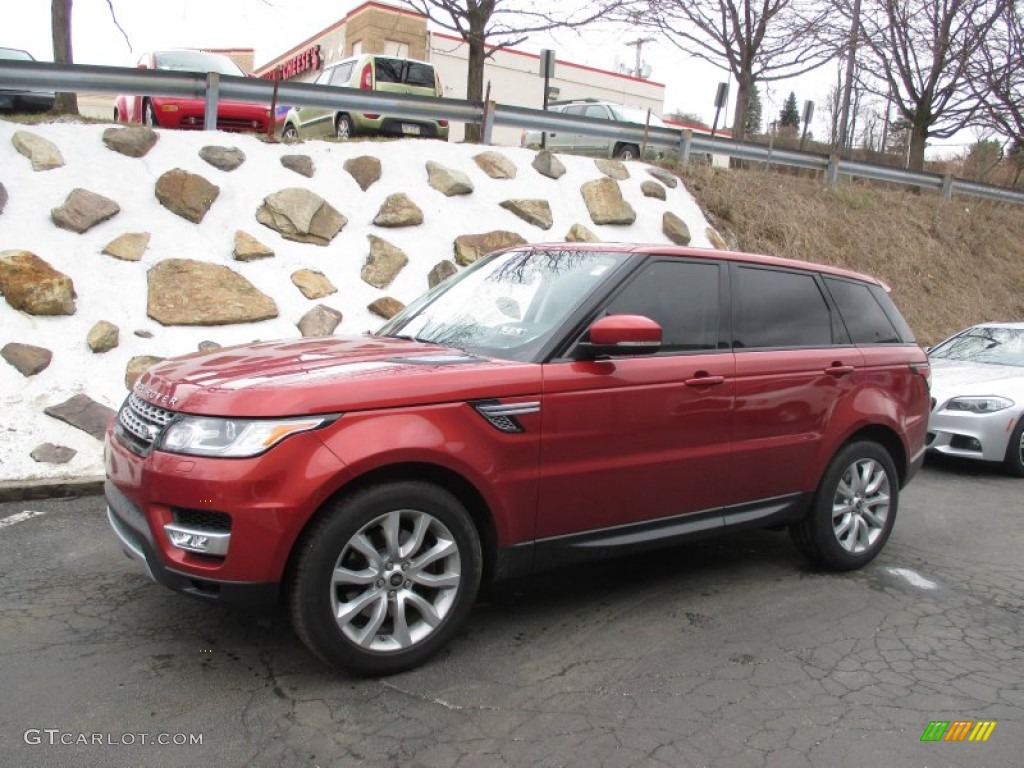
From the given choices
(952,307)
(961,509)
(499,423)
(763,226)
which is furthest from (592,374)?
(952,307)

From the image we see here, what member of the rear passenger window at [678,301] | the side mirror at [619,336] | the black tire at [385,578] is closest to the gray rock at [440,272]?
the rear passenger window at [678,301]

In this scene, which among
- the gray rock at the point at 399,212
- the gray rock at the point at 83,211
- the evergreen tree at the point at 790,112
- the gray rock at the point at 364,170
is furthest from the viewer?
the evergreen tree at the point at 790,112

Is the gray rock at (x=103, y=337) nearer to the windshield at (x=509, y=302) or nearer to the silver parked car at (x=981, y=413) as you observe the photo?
the windshield at (x=509, y=302)

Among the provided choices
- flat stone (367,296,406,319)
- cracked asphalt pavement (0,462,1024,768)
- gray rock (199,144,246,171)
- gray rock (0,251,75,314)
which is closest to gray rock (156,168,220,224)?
gray rock (199,144,246,171)

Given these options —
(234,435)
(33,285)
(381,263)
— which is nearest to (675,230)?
(381,263)

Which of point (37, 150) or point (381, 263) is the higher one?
point (37, 150)

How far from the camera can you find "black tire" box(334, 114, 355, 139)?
508 inches

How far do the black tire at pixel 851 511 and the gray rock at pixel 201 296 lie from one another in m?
5.36

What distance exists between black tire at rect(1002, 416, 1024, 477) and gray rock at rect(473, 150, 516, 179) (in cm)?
640

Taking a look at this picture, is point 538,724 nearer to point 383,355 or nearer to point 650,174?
point 383,355

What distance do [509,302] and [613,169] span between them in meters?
8.40

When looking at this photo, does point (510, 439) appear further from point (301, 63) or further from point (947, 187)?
point (301, 63)

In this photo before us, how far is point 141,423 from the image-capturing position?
353 cm

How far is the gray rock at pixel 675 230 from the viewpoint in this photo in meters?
11.7
